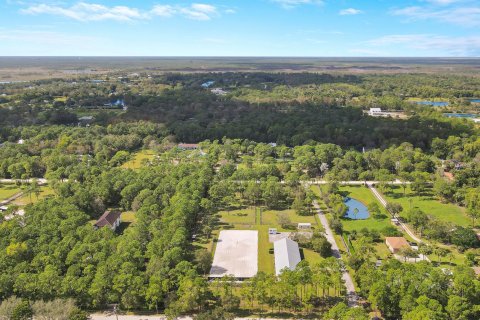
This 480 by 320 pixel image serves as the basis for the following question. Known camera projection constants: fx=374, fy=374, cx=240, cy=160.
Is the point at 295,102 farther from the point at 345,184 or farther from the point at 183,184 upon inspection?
the point at 183,184

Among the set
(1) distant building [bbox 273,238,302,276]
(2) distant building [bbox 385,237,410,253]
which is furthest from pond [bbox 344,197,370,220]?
(1) distant building [bbox 273,238,302,276]

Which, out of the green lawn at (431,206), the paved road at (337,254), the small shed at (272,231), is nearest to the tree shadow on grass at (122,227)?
the small shed at (272,231)

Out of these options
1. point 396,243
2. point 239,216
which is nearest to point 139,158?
point 239,216

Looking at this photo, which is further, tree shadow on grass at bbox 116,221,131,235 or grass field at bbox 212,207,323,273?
tree shadow on grass at bbox 116,221,131,235

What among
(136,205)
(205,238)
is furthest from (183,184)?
(205,238)

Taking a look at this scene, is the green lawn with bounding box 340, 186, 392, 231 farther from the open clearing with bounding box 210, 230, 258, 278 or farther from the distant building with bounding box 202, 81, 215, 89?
the distant building with bounding box 202, 81, 215, 89

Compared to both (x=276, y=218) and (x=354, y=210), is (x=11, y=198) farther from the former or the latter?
(x=354, y=210)
